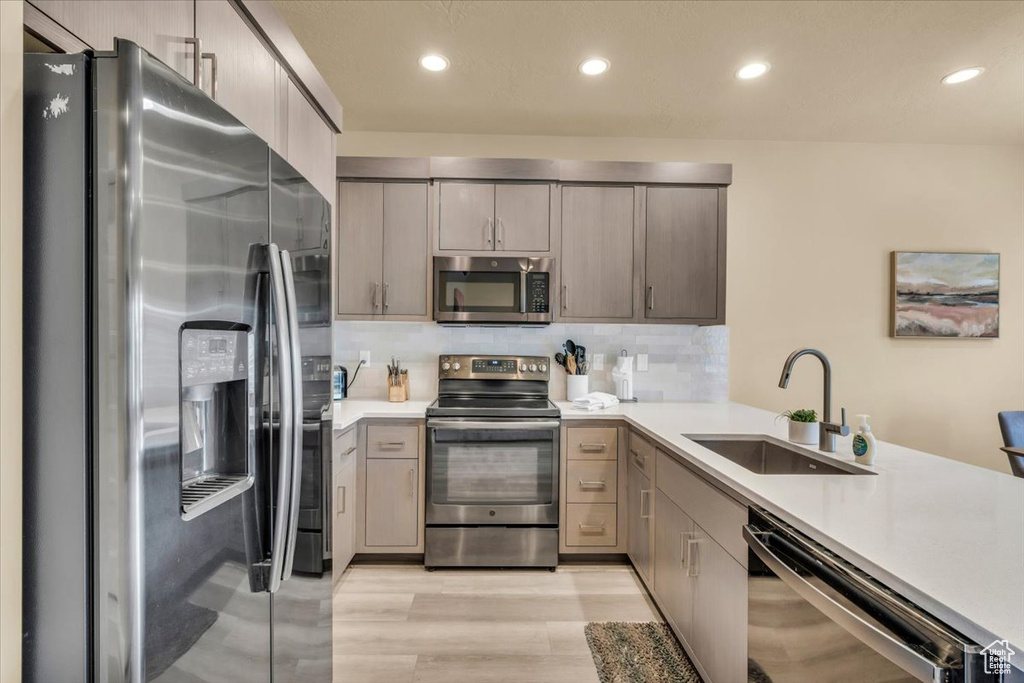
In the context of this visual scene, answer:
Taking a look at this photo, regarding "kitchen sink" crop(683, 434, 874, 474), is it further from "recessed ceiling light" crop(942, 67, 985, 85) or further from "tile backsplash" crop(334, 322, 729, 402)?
"recessed ceiling light" crop(942, 67, 985, 85)

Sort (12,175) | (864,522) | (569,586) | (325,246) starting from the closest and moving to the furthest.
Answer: (12,175)
(864,522)
(325,246)
(569,586)

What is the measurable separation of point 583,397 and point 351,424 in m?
1.35

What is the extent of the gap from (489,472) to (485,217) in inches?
58.6

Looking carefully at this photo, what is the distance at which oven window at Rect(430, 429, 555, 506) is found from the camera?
8.88 feet

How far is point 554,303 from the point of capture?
3.00 meters

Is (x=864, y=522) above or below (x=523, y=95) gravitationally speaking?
below

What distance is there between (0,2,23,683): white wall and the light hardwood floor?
148 cm

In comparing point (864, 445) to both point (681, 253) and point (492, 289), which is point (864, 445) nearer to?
point (681, 253)

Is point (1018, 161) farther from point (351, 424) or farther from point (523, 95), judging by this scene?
point (351, 424)

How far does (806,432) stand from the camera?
1.87 metres

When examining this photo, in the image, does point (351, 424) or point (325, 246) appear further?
point (351, 424)

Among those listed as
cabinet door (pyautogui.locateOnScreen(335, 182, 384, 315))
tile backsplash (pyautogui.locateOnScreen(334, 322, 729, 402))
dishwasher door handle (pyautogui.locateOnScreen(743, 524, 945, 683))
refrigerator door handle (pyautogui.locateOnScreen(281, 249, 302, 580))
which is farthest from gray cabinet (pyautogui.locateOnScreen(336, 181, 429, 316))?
dishwasher door handle (pyautogui.locateOnScreen(743, 524, 945, 683))

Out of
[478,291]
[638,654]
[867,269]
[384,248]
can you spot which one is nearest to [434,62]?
[384,248]

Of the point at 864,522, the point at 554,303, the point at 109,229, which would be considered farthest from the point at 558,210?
the point at 109,229
